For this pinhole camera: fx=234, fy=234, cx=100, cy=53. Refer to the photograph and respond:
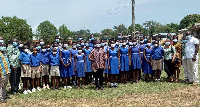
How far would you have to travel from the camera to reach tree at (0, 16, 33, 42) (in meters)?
52.6

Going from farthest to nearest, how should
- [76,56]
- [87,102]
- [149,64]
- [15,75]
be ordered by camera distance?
[149,64] → [76,56] → [15,75] → [87,102]

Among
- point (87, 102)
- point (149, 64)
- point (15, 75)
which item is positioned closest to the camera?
point (87, 102)

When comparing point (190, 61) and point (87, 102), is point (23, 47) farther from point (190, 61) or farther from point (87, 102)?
point (190, 61)

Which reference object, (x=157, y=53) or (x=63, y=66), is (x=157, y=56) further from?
(x=63, y=66)

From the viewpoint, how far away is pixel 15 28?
54.8 meters

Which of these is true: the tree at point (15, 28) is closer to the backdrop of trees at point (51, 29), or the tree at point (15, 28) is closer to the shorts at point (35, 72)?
the backdrop of trees at point (51, 29)

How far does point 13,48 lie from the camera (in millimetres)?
8992

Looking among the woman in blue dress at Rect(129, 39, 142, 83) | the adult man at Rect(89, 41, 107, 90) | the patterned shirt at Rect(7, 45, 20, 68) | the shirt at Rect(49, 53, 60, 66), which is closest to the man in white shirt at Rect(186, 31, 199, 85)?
the woman in blue dress at Rect(129, 39, 142, 83)

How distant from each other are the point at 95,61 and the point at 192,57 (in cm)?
399

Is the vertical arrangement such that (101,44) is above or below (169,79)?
above

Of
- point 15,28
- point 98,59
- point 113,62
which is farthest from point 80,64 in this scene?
point 15,28

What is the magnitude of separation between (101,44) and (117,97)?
2.57m

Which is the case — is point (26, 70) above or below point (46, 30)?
below

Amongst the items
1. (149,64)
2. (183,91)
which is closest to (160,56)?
(149,64)
